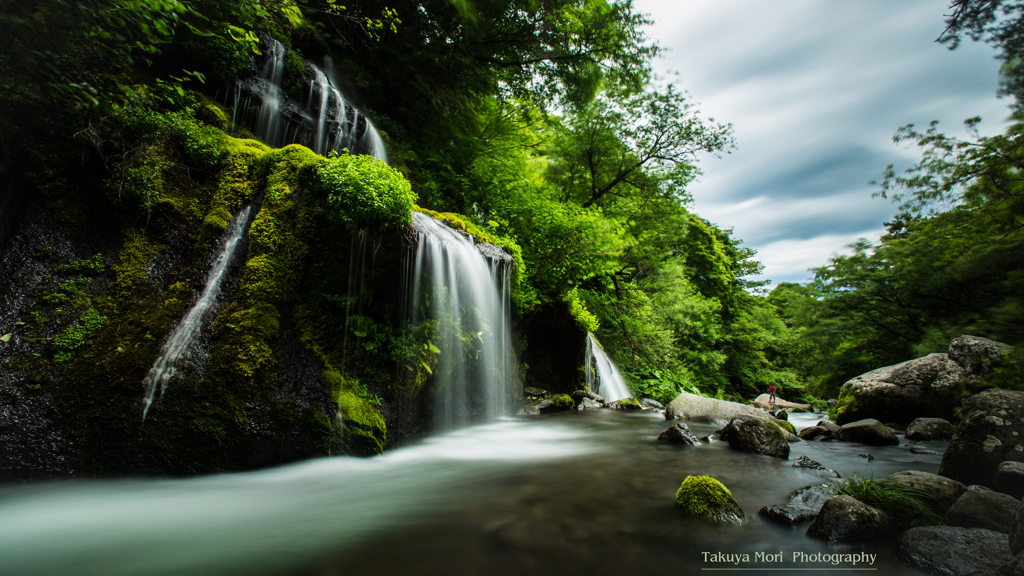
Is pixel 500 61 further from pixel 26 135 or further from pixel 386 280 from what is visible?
pixel 26 135

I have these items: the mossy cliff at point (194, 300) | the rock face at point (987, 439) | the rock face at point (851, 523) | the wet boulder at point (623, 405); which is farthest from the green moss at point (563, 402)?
the rock face at point (851, 523)

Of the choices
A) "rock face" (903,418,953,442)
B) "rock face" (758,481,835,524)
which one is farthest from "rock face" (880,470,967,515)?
"rock face" (903,418,953,442)

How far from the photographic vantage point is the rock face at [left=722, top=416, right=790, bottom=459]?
583 cm

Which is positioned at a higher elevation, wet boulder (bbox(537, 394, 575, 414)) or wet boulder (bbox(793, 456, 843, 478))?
wet boulder (bbox(793, 456, 843, 478))

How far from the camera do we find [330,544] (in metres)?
2.98

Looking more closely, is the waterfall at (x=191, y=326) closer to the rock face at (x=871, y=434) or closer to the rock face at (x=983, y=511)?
the rock face at (x=983, y=511)

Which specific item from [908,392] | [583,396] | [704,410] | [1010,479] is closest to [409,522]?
[1010,479]

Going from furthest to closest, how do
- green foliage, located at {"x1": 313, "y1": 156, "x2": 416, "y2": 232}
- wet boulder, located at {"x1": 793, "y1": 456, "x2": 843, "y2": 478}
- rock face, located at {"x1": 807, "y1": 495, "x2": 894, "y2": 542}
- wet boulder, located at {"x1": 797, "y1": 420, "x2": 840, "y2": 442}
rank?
wet boulder, located at {"x1": 797, "y1": 420, "x2": 840, "y2": 442}
green foliage, located at {"x1": 313, "y1": 156, "x2": 416, "y2": 232}
wet boulder, located at {"x1": 793, "y1": 456, "x2": 843, "y2": 478}
rock face, located at {"x1": 807, "y1": 495, "x2": 894, "y2": 542}

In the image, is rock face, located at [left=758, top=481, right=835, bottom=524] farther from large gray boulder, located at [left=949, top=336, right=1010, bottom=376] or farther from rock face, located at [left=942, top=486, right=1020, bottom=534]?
large gray boulder, located at [left=949, top=336, right=1010, bottom=376]

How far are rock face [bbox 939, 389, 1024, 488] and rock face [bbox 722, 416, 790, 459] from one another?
1751 millimetres

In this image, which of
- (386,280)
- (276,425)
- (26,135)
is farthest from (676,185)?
(26,135)

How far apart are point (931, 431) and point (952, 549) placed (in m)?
7.51

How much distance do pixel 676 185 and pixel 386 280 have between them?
45.1 ft

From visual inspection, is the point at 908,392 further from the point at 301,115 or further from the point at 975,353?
the point at 301,115
